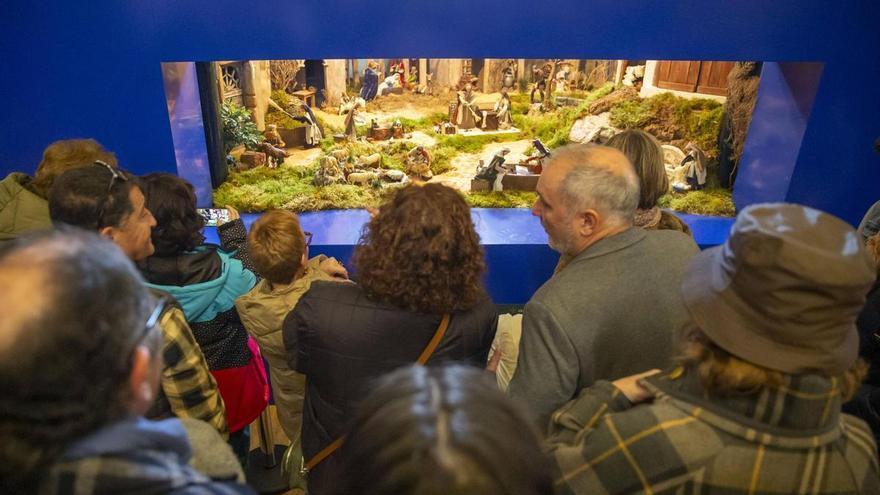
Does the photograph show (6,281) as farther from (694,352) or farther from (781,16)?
(781,16)

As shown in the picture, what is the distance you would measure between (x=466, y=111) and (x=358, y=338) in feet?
9.12

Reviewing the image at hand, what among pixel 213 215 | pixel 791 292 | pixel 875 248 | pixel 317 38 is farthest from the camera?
pixel 213 215

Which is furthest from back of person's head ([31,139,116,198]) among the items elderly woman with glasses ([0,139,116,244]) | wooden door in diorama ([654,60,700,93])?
wooden door in diorama ([654,60,700,93])

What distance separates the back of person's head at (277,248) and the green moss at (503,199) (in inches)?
85.7

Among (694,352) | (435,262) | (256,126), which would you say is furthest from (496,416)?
(256,126)

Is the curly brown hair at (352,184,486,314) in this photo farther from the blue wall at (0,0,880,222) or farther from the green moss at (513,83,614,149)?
the green moss at (513,83,614,149)

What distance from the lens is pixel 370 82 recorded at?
383cm

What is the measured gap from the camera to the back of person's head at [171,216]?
2.13 m

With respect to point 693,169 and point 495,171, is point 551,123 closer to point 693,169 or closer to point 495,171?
point 495,171

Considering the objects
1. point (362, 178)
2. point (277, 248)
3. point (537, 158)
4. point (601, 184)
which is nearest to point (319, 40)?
point (362, 178)

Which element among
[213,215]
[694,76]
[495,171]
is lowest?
[213,215]

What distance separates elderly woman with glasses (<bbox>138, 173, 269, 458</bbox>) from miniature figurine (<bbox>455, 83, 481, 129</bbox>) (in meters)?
2.25

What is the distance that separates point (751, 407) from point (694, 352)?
14 cm

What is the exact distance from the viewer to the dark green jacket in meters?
2.22
